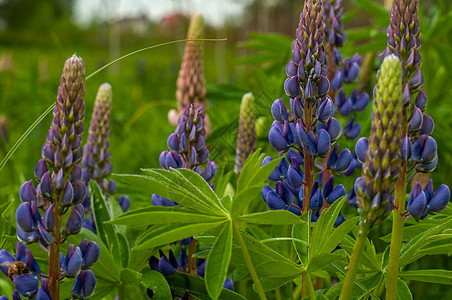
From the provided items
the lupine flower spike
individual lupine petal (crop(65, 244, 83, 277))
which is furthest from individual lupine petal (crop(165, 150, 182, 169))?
the lupine flower spike

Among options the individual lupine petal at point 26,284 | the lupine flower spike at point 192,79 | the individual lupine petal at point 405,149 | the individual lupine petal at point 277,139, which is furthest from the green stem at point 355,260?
the lupine flower spike at point 192,79

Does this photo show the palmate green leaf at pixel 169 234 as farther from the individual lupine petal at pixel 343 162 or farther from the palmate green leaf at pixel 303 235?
the individual lupine petal at pixel 343 162

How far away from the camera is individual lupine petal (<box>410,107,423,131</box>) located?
0.86 metres

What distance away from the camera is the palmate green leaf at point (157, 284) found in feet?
3.10

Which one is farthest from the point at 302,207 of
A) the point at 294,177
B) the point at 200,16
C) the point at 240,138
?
the point at 200,16

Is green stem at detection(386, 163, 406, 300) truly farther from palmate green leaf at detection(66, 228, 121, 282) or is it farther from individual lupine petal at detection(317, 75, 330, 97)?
palmate green leaf at detection(66, 228, 121, 282)

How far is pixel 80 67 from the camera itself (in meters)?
0.88

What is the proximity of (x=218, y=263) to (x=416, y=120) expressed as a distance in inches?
15.4

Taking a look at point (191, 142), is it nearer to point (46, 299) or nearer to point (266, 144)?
point (46, 299)

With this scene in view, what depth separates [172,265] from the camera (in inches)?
40.6

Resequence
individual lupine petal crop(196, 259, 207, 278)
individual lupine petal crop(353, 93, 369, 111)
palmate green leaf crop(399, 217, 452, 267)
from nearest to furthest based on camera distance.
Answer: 1. palmate green leaf crop(399, 217, 452, 267)
2. individual lupine petal crop(196, 259, 207, 278)
3. individual lupine petal crop(353, 93, 369, 111)

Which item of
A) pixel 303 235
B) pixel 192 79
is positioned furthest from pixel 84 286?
pixel 192 79

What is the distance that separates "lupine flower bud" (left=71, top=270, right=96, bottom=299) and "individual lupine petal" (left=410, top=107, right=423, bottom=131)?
580 millimetres

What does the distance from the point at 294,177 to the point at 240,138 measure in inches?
17.1
